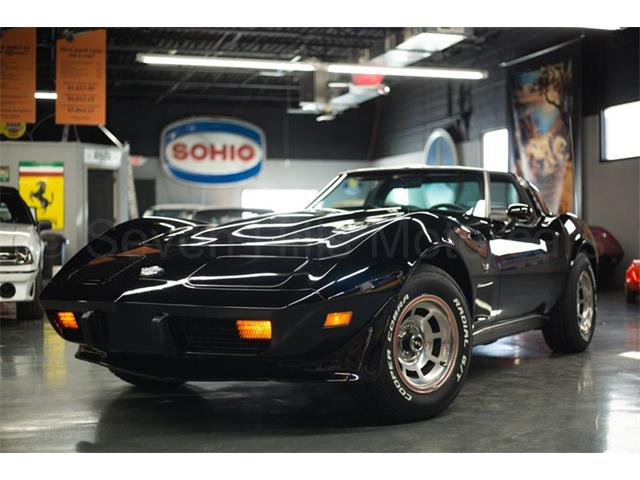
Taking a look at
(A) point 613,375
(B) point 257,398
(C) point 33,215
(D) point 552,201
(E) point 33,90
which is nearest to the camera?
(B) point 257,398

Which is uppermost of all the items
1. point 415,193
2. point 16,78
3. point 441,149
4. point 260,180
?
point 16,78

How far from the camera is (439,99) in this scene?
19.8 m

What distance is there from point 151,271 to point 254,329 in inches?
24.8

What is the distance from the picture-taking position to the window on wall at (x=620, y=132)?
13.0 m

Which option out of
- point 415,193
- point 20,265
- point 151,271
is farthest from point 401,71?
point 151,271

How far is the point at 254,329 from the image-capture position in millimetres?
3303

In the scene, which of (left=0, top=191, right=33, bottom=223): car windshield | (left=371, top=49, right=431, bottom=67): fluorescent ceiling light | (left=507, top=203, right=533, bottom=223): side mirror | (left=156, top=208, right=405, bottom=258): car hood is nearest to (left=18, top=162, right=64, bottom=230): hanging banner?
(left=371, top=49, right=431, bottom=67): fluorescent ceiling light

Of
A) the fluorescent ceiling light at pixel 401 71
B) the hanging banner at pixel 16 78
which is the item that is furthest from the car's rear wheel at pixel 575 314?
the fluorescent ceiling light at pixel 401 71

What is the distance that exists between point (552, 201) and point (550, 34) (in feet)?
9.85

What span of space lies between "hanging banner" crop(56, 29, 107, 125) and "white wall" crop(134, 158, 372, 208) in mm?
11301

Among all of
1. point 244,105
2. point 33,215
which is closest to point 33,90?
point 33,215

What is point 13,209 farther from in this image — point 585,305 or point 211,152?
point 211,152

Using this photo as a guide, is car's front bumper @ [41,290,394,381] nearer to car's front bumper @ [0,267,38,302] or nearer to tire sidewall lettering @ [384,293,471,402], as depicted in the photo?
tire sidewall lettering @ [384,293,471,402]

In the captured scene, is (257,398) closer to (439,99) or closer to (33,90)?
(33,90)
